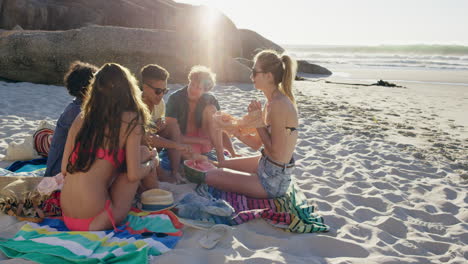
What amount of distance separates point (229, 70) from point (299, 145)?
6148 mm

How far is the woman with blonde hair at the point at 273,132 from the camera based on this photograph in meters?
3.16

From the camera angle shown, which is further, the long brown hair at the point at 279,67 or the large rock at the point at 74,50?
the large rock at the point at 74,50

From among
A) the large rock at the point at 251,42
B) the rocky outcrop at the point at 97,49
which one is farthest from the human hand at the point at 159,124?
the large rock at the point at 251,42

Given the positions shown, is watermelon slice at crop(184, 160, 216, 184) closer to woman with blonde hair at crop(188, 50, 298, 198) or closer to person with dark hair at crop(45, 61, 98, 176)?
woman with blonde hair at crop(188, 50, 298, 198)

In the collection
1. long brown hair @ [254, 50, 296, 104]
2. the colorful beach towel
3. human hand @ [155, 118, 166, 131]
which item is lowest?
the colorful beach towel

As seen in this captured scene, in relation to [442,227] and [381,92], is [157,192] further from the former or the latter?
[381,92]

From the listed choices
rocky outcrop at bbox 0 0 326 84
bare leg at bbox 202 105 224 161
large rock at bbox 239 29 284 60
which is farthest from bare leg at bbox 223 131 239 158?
large rock at bbox 239 29 284 60

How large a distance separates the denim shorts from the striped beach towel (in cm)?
8

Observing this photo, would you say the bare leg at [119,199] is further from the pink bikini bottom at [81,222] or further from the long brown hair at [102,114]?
the long brown hair at [102,114]

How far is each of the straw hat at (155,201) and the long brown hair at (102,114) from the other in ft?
2.17

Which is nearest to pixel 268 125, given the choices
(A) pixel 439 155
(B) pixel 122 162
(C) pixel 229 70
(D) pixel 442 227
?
(B) pixel 122 162

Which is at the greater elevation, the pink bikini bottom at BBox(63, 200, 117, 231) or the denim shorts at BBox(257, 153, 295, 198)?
the denim shorts at BBox(257, 153, 295, 198)

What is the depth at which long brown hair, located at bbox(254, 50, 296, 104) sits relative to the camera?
3.20 meters

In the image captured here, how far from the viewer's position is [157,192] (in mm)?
2998
